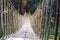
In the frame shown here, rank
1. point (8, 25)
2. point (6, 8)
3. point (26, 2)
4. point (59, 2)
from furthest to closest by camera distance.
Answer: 1. point (26, 2)
2. point (8, 25)
3. point (6, 8)
4. point (59, 2)

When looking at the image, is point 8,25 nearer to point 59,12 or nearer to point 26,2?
point 59,12

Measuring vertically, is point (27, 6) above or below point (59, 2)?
below

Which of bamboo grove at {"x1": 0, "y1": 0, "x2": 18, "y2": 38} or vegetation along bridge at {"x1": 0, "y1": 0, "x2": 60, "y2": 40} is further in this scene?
bamboo grove at {"x1": 0, "y1": 0, "x2": 18, "y2": 38}

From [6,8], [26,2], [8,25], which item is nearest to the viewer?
[6,8]

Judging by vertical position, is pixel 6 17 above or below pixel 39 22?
above

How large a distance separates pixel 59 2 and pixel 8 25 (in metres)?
4.65

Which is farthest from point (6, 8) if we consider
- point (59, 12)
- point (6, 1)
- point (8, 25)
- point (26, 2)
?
point (26, 2)

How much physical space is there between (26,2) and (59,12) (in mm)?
17805

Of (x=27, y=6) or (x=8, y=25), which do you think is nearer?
(x=8, y=25)

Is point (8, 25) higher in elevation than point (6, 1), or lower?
lower

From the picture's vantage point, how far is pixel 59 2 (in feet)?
7.68

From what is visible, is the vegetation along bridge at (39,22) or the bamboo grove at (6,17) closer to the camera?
the vegetation along bridge at (39,22)

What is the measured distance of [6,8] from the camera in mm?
5680

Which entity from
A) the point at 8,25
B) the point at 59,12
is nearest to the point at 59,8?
the point at 59,12
